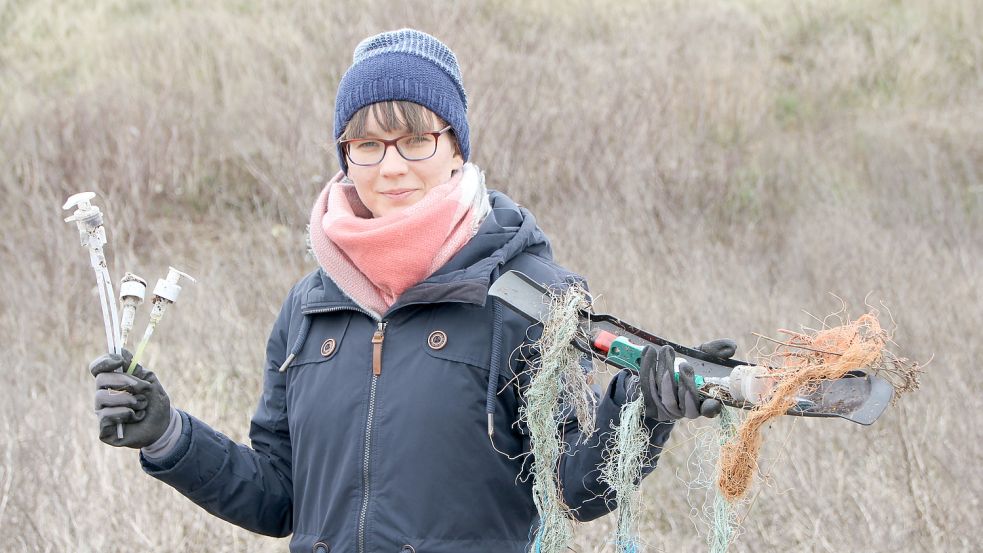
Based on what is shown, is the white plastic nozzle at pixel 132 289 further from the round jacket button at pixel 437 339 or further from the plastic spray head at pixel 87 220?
the round jacket button at pixel 437 339

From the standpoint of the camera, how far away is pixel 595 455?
178cm

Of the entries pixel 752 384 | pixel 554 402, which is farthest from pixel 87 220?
pixel 752 384

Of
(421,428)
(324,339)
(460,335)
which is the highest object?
(324,339)

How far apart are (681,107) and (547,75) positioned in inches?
45.1

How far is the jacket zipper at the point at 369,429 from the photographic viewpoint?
5.82 feet

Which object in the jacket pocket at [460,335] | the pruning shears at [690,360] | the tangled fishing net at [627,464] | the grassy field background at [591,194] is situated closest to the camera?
the pruning shears at [690,360]

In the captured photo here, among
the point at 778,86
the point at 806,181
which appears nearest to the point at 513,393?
the point at 806,181

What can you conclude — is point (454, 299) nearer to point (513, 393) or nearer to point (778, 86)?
point (513, 393)

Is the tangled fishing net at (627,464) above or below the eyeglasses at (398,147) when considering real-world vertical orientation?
below

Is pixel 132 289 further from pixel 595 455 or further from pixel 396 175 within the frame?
pixel 595 455

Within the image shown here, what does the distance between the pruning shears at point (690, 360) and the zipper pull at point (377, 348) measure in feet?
0.68

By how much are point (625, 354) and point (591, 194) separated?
5717mm

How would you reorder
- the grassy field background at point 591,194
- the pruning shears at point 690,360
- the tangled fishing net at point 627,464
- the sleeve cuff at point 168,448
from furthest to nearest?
the grassy field background at point 591,194 < the sleeve cuff at point 168,448 < the tangled fishing net at point 627,464 < the pruning shears at point 690,360

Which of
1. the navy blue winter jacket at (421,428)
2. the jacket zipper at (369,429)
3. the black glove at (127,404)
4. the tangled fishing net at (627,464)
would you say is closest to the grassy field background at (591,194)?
the tangled fishing net at (627,464)
